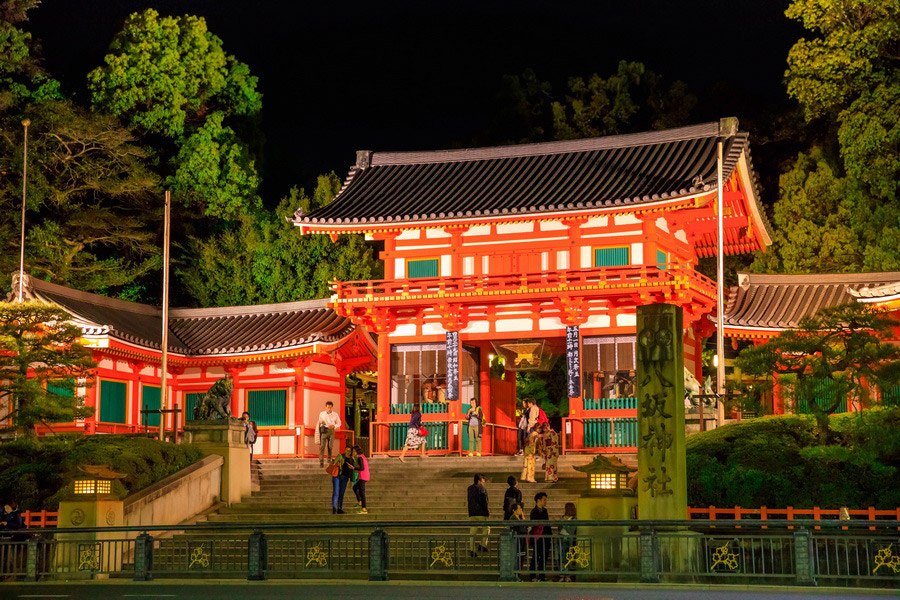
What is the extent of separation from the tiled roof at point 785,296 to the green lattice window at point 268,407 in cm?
1391

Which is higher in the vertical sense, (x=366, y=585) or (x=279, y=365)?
(x=279, y=365)

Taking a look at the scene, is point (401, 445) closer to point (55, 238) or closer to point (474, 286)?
point (474, 286)

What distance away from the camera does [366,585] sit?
18891 mm

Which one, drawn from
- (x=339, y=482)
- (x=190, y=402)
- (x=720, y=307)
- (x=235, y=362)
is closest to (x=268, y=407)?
(x=235, y=362)

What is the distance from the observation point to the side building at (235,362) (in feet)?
125

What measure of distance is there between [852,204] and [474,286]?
14.3 metres

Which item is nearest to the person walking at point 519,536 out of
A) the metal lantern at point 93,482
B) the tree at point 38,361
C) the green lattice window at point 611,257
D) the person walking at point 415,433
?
the metal lantern at point 93,482

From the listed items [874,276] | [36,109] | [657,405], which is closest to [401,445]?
[874,276]

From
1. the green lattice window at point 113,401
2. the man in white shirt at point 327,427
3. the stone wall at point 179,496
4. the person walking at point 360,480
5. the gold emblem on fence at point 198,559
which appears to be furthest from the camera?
the green lattice window at point 113,401

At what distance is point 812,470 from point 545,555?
8005 mm

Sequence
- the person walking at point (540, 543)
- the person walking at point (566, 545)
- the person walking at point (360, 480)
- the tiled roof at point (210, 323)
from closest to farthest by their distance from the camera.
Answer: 1. the person walking at point (566, 545)
2. the person walking at point (540, 543)
3. the person walking at point (360, 480)
4. the tiled roof at point (210, 323)

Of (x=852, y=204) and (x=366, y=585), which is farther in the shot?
(x=852, y=204)

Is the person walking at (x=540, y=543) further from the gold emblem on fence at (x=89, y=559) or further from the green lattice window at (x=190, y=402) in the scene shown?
the green lattice window at (x=190, y=402)

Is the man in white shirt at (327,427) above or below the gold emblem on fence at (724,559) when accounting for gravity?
above
